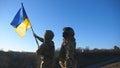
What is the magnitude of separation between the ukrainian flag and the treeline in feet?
96.7

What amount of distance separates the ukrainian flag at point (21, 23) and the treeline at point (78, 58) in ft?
96.7

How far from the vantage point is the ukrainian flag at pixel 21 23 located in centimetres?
1420

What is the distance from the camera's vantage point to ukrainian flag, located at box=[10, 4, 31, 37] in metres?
14.2

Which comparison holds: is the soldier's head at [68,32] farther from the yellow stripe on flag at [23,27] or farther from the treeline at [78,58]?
the treeline at [78,58]

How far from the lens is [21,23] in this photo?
14453 mm

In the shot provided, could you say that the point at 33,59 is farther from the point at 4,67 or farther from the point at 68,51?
the point at 68,51

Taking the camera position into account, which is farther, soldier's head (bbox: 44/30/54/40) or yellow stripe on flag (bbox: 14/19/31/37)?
yellow stripe on flag (bbox: 14/19/31/37)

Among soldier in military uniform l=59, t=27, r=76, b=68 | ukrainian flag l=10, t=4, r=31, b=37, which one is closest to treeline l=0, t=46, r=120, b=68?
ukrainian flag l=10, t=4, r=31, b=37

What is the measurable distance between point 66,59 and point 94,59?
132 ft

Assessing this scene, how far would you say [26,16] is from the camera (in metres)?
14.4

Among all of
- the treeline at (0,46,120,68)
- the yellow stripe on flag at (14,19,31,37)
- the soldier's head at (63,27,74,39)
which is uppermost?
the treeline at (0,46,120,68)

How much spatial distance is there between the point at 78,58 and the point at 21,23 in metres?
34.2

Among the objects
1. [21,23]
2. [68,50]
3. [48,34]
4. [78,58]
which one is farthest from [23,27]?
[78,58]

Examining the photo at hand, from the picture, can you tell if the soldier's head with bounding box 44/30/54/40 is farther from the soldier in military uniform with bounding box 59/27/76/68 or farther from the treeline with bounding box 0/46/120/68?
the treeline with bounding box 0/46/120/68
